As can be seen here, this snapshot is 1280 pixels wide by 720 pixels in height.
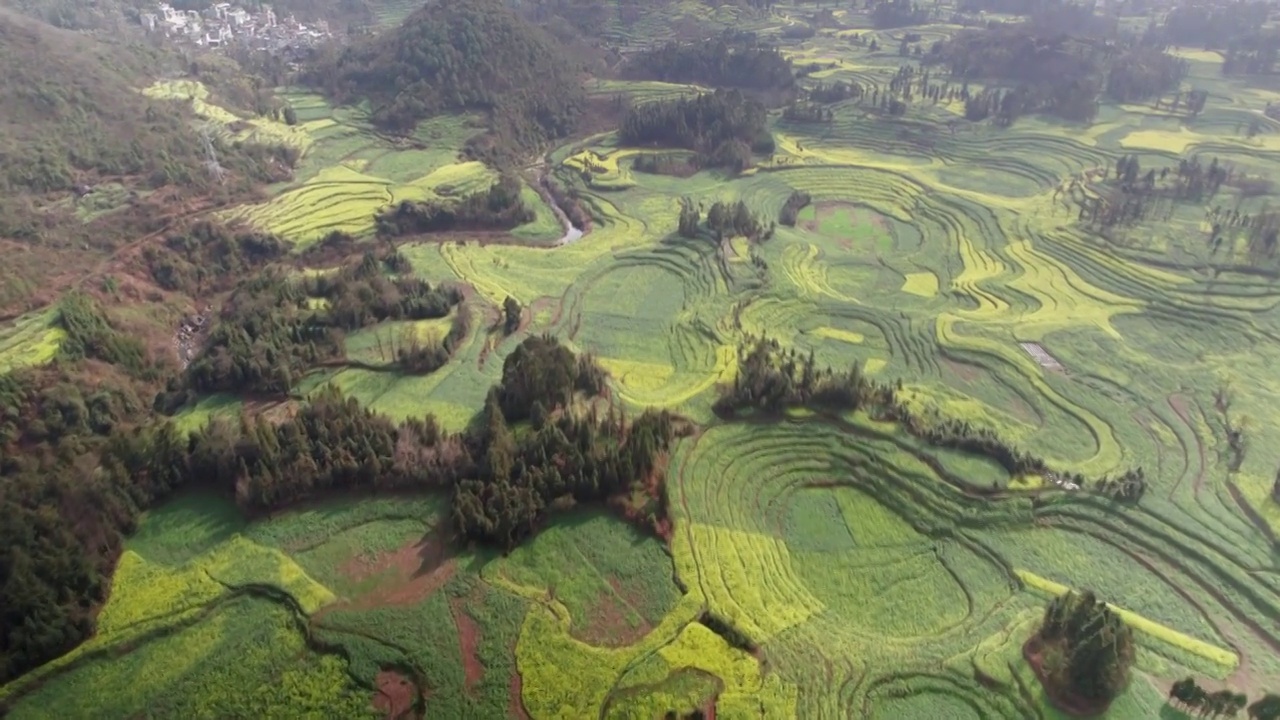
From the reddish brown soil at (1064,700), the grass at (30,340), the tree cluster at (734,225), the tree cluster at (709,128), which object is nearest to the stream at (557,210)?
the tree cluster at (709,128)

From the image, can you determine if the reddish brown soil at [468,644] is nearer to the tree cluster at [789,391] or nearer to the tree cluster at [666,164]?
the tree cluster at [789,391]

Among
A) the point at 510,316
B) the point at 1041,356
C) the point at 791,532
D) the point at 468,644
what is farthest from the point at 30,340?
the point at 1041,356

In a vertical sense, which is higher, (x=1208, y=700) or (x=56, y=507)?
(x=56, y=507)

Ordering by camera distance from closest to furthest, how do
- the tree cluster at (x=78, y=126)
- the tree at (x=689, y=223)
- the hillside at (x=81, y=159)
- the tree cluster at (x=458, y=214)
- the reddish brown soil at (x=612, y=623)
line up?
the reddish brown soil at (x=612, y=623), the hillside at (x=81, y=159), the tree cluster at (x=78, y=126), the tree at (x=689, y=223), the tree cluster at (x=458, y=214)

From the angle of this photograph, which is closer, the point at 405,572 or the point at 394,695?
the point at 394,695

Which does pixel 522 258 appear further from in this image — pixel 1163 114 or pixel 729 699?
pixel 1163 114

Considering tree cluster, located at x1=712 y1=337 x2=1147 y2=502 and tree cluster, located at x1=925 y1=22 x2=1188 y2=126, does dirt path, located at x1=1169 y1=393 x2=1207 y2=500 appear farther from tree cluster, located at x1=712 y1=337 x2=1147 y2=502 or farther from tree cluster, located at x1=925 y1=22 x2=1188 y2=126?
tree cluster, located at x1=925 y1=22 x2=1188 y2=126

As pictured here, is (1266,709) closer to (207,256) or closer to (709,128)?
(207,256)
